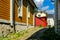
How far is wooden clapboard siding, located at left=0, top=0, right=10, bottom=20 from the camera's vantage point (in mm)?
13148

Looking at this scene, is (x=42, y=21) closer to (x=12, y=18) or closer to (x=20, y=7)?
(x=20, y=7)

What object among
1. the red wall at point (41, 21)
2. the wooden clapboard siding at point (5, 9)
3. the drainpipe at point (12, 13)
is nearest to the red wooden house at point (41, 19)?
the red wall at point (41, 21)

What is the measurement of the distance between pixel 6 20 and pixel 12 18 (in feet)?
3.62

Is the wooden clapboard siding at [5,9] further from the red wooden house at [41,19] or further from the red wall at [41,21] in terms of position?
the red wall at [41,21]

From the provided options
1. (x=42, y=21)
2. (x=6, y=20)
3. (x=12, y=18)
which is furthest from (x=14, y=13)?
(x=42, y=21)

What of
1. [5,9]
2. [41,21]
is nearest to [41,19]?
[41,21]

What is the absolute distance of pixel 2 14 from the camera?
1325 cm

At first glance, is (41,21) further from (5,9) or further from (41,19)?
(5,9)

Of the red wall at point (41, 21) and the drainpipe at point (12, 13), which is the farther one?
the red wall at point (41, 21)

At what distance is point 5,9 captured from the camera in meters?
13.9

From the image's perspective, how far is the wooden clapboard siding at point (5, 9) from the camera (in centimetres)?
1315

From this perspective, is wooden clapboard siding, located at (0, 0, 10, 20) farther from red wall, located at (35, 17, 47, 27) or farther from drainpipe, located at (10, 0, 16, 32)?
red wall, located at (35, 17, 47, 27)

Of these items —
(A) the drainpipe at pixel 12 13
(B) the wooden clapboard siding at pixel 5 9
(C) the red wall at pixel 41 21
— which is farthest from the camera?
(C) the red wall at pixel 41 21

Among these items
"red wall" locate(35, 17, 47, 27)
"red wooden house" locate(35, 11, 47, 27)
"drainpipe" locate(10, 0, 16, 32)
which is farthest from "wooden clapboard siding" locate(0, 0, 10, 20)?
"red wall" locate(35, 17, 47, 27)
